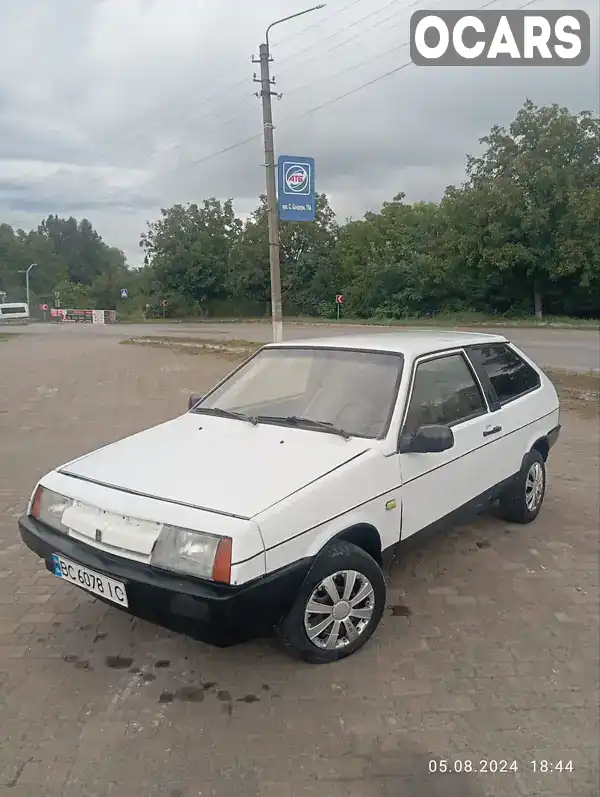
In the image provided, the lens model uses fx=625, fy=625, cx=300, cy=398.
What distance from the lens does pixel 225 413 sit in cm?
398

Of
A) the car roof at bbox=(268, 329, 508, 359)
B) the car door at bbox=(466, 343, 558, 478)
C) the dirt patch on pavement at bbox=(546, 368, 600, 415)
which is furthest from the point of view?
the dirt patch on pavement at bbox=(546, 368, 600, 415)

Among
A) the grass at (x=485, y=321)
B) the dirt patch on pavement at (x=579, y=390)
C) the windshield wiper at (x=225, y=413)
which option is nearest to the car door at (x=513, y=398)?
the windshield wiper at (x=225, y=413)

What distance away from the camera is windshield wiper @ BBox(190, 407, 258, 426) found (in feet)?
12.4

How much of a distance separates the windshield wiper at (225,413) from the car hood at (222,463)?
0.04 m

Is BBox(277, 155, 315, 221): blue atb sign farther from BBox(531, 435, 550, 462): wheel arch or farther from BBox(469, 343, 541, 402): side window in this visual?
BBox(531, 435, 550, 462): wheel arch

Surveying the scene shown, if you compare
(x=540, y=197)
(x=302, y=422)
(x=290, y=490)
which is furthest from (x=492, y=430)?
(x=540, y=197)

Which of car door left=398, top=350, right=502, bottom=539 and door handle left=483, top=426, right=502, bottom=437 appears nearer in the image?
car door left=398, top=350, right=502, bottom=539

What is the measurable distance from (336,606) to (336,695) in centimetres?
38

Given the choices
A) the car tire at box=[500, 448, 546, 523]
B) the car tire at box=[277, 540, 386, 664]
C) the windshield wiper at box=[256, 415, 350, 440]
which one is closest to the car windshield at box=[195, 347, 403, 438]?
the windshield wiper at box=[256, 415, 350, 440]

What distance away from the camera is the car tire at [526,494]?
468cm

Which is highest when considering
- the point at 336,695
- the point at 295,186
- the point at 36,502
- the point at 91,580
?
the point at 295,186

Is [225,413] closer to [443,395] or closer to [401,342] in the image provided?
[401,342]

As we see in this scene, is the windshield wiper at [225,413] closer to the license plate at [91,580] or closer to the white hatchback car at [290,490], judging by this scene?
the white hatchback car at [290,490]

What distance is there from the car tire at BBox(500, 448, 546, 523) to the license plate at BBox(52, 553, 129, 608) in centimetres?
296
